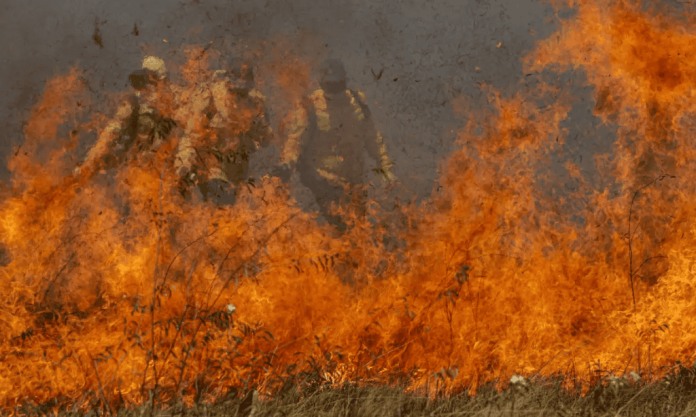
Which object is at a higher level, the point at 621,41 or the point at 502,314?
the point at 621,41

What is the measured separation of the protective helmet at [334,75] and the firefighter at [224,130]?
2.67 feet

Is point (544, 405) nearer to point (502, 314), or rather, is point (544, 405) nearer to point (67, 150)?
point (502, 314)

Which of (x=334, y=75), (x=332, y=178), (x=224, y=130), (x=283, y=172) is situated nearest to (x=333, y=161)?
(x=332, y=178)

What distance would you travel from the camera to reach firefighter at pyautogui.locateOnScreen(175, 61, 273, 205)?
6641mm

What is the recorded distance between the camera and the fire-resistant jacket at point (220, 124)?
6633 mm

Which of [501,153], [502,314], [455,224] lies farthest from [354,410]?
[501,153]

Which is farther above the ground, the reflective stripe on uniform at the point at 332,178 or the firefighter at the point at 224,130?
the firefighter at the point at 224,130

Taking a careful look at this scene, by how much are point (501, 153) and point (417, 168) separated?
107cm

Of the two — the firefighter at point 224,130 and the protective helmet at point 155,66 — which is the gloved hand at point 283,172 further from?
the protective helmet at point 155,66

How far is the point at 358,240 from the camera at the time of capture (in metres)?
6.29

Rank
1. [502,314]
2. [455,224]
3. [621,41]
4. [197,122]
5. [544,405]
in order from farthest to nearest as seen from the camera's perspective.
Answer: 1. [197,122]
2. [621,41]
3. [455,224]
4. [502,314]
5. [544,405]

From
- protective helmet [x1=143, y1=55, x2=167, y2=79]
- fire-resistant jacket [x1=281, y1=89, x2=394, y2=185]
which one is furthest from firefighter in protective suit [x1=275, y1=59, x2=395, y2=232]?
protective helmet [x1=143, y1=55, x2=167, y2=79]

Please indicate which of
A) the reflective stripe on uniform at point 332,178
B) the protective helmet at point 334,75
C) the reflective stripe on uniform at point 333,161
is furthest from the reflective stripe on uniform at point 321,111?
the reflective stripe on uniform at point 332,178

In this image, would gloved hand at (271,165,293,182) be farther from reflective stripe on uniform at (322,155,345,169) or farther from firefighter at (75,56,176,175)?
firefighter at (75,56,176,175)
